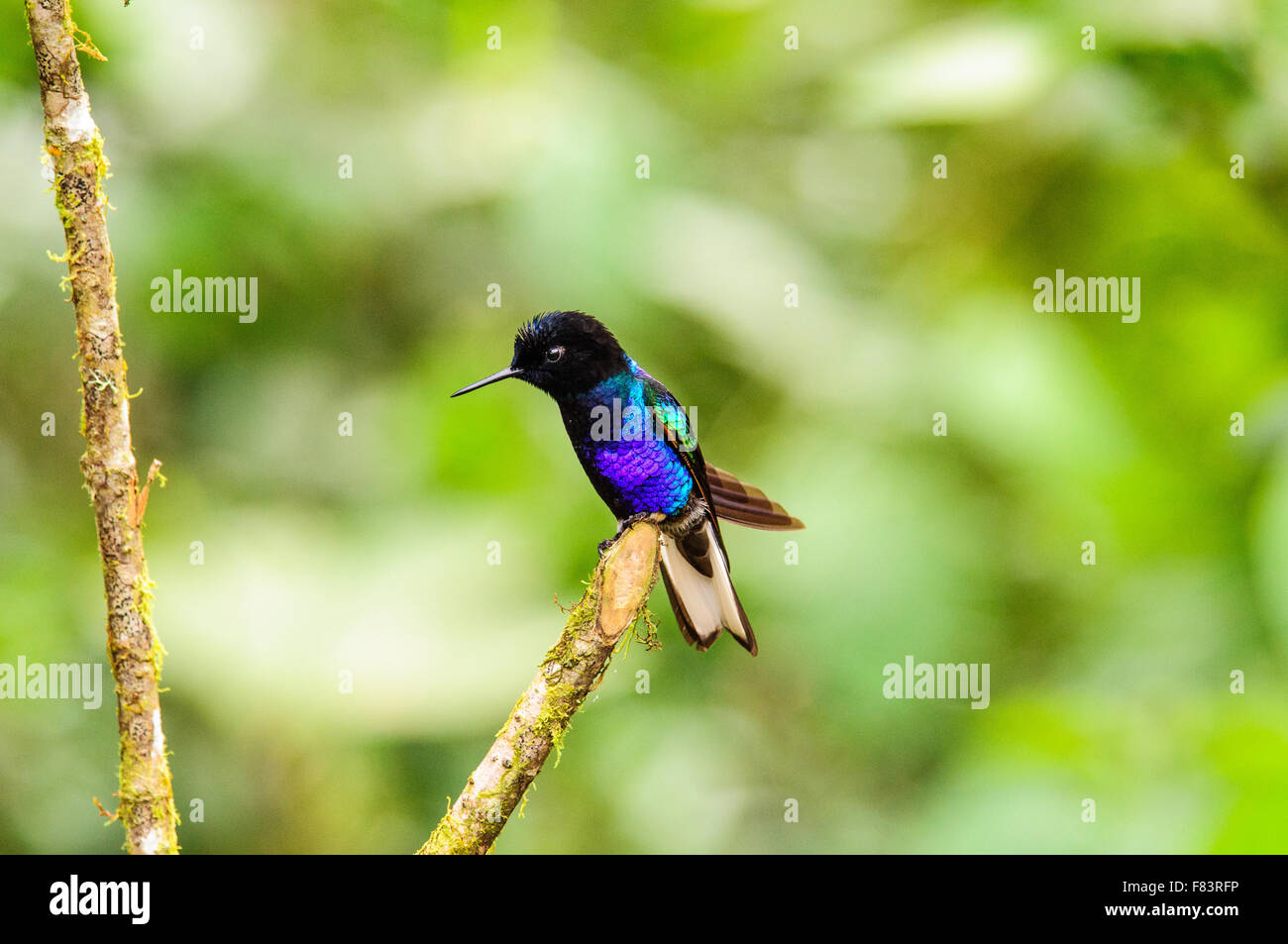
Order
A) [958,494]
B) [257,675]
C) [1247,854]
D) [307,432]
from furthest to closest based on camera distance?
[307,432] < [958,494] < [257,675] < [1247,854]

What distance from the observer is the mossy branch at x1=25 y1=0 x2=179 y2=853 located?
163cm

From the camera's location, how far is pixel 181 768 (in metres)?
4.11

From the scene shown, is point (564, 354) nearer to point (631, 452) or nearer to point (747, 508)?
point (631, 452)

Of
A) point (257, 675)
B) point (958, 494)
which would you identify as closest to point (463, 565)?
point (257, 675)

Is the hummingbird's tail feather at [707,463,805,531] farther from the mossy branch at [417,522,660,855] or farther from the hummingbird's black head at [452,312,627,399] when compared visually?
the mossy branch at [417,522,660,855]

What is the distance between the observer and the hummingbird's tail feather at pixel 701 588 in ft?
9.41

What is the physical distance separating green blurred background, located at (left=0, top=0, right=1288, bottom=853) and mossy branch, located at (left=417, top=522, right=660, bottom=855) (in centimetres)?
152

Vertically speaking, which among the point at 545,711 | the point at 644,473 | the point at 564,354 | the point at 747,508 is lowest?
the point at 545,711

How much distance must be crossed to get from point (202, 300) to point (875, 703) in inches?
128

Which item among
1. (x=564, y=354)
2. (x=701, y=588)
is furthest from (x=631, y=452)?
(x=701, y=588)

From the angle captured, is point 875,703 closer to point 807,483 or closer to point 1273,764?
point 807,483

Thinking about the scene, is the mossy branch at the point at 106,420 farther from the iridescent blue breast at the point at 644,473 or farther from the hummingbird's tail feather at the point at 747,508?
the hummingbird's tail feather at the point at 747,508

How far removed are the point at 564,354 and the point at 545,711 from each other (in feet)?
3.86

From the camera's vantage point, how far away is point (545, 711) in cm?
190
